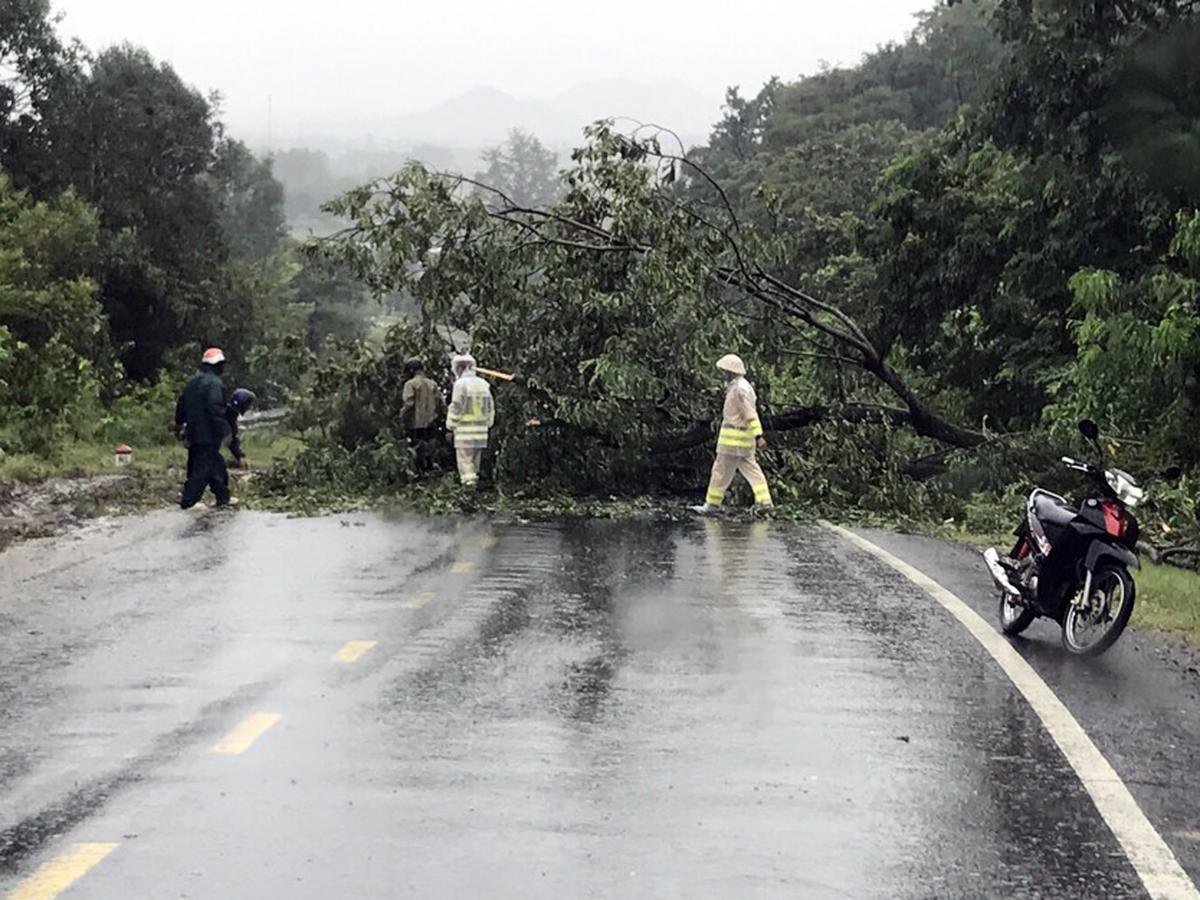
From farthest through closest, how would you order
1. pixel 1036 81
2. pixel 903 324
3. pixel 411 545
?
1. pixel 903 324
2. pixel 1036 81
3. pixel 411 545

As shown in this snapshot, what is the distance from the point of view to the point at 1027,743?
22.7 feet

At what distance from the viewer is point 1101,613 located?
9000 millimetres

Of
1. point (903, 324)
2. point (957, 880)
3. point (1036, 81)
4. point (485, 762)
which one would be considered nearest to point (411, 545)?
point (485, 762)

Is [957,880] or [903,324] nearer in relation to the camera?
[957,880]

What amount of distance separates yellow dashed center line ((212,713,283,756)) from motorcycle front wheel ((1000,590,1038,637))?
457 cm

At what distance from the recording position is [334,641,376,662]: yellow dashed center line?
341 inches

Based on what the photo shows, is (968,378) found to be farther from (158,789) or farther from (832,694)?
(158,789)

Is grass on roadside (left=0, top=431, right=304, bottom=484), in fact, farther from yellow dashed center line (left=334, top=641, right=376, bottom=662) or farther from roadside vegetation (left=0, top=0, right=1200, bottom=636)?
yellow dashed center line (left=334, top=641, right=376, bottom=662)

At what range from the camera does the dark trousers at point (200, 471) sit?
16938 millimetres

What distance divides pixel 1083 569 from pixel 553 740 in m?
3.88

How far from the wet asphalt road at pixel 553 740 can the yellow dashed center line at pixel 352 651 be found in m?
0.03

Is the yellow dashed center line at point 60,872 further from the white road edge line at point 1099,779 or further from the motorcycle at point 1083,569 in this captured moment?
the motorcycle at point 1083,569

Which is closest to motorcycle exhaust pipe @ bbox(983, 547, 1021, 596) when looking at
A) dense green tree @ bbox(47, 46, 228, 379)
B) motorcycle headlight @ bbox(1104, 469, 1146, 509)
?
motorcycle headlight @ bbox(1104, 469, 1146, 509)

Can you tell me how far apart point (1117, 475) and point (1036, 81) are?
13.7m
